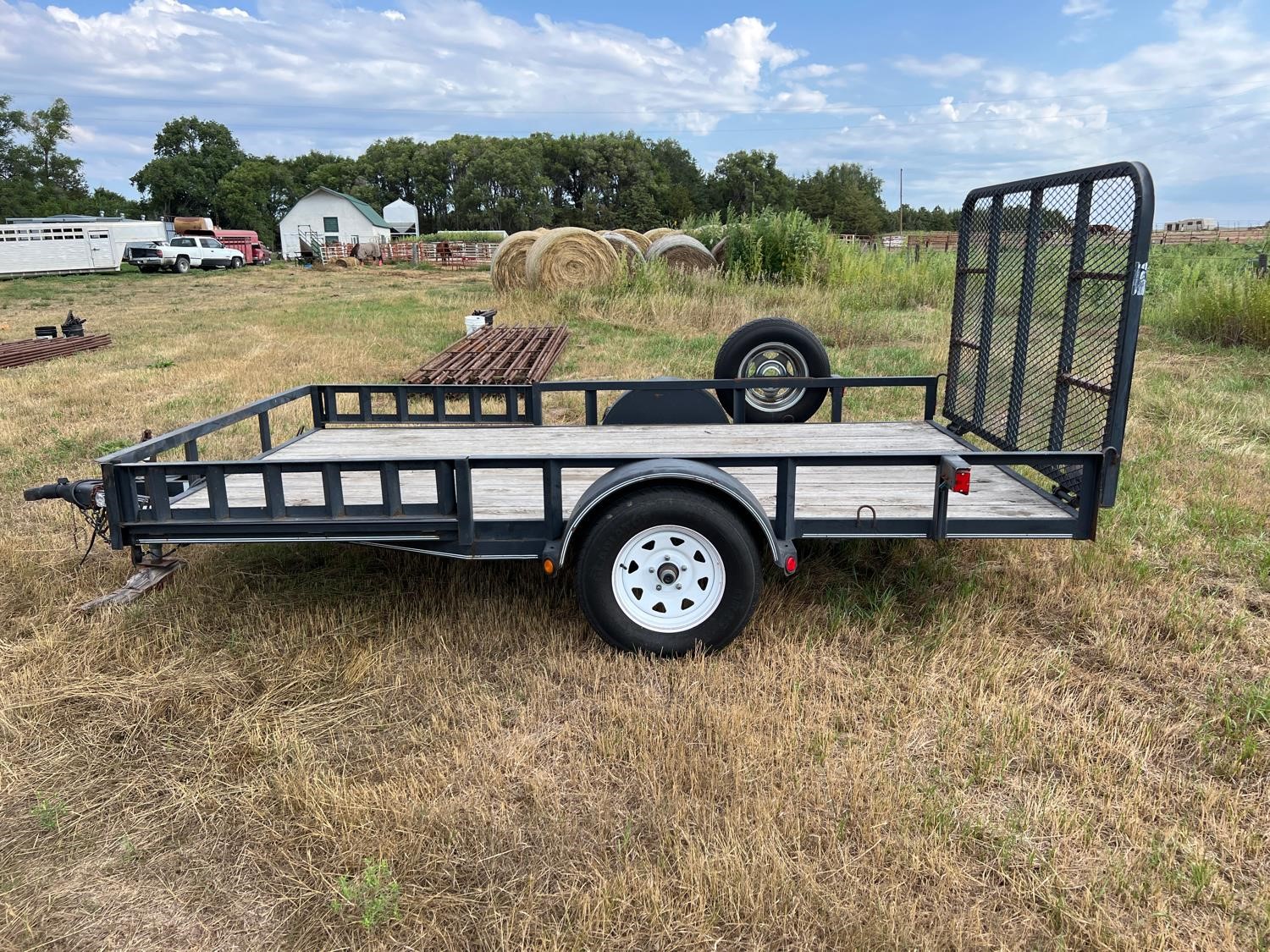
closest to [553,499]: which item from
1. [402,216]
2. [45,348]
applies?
[45,348]

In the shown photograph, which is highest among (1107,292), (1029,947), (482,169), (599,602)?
(482,169)

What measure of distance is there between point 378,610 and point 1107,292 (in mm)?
3608

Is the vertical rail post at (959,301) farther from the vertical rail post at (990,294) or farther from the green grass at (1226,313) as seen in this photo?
the green grass at (1226,313)

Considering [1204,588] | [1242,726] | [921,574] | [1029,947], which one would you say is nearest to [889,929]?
[1029,947]

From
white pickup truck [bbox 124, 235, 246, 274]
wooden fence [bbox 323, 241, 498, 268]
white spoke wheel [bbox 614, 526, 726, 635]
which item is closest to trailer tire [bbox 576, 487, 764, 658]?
white spoke wheel [bbox 614, 526, 726, 635]

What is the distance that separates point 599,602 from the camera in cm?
358

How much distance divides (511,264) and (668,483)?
697 inches

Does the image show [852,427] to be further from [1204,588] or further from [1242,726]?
[1242,726]

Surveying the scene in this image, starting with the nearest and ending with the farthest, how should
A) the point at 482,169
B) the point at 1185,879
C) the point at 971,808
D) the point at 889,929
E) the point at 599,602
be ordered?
the point at 889,929 → the point at 1185,879 → the point at 971,808 → the point at 599,602 → the point at 482,169

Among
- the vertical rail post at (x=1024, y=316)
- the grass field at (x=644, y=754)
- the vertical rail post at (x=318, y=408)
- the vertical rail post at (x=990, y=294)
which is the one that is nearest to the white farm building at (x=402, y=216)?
the vertical rail post at (x=318, y=408)

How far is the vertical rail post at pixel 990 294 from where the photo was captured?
4.66 meters

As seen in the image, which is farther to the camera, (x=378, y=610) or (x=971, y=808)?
(x=378, y=610)

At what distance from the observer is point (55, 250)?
3559cm

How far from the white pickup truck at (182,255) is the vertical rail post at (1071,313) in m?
39.7
